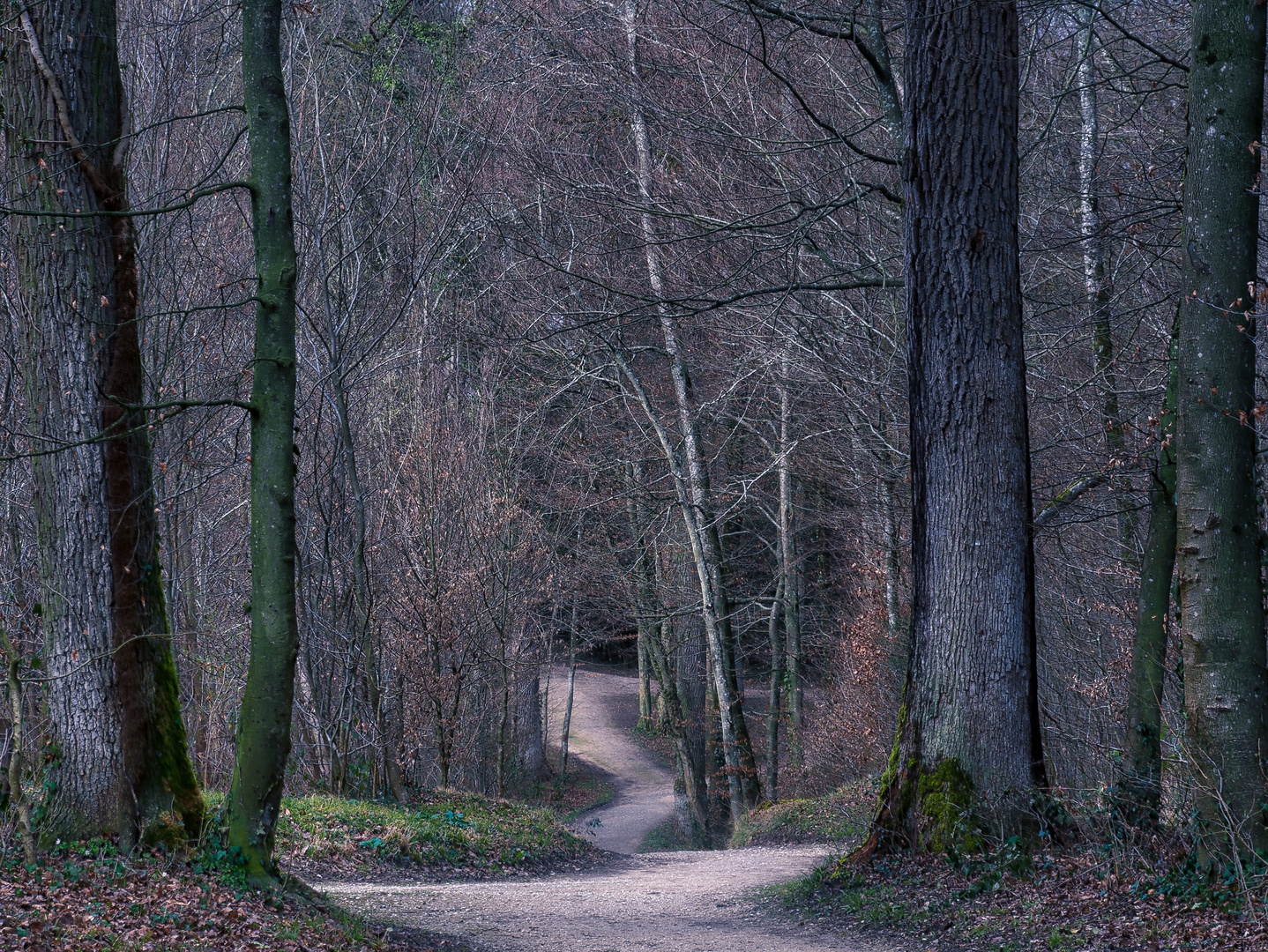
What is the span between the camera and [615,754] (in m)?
33.8

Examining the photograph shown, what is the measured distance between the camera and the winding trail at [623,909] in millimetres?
6797

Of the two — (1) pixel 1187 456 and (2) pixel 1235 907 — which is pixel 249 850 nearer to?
(2) pixel 1235 907

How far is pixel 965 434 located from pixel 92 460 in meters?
5.62

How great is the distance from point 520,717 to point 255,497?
58.7ft

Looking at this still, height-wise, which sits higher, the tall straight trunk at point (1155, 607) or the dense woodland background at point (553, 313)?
the dense woodland background at point (553, 313)

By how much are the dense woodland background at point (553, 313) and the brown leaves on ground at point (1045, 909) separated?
1411 mm

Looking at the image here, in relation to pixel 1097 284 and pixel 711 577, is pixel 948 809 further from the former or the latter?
pixel 711 577

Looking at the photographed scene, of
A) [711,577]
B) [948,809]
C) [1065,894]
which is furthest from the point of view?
[711,577]

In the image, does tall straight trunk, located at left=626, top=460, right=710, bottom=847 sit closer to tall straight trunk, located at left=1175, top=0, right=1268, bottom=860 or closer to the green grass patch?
the green grass patch

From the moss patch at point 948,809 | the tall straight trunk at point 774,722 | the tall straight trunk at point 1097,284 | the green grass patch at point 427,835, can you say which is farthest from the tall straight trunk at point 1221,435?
the tall straight trunk at point 774,722

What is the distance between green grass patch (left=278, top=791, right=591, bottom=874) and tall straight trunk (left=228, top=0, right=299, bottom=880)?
356 cm

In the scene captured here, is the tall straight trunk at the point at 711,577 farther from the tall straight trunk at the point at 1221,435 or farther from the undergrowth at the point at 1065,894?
the tall straight trunk at the point at 1221,435

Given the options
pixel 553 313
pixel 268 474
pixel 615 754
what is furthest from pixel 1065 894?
pixel 615 754

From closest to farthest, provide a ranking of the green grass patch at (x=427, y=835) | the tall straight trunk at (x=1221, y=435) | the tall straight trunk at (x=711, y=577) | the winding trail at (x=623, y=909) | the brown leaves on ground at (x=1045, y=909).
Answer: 1. the brown leaves on ground at (x=1045, y=909)
2. the tall straight trunk at (x=1221, y=435)
3. the winding trail at (x=623, y=909)
4. the green grass patch at (x=427, y=835)
5. the tall straight trunk at (x=711, y=577)
